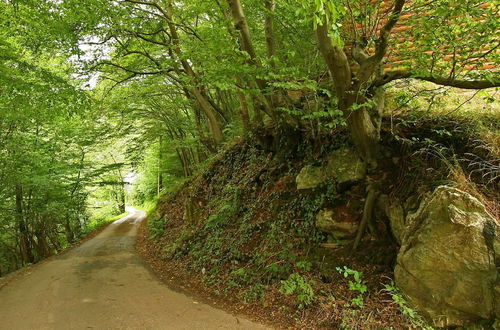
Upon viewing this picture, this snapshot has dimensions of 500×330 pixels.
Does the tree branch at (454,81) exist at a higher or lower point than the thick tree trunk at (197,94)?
lower

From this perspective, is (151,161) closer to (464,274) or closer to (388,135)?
(388,135)

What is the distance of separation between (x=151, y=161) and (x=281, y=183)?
1778 cm

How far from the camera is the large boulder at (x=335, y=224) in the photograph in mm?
5090

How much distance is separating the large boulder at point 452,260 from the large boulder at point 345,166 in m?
1.45

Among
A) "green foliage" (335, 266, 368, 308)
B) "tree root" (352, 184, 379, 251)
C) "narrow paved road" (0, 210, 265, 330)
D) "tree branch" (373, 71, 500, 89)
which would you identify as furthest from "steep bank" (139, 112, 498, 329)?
"tree branch" (373, 71, 500, 89)

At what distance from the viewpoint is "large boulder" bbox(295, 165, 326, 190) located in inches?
231

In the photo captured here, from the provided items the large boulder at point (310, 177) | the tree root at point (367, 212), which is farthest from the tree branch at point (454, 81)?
the large boulder at point (310, 177)

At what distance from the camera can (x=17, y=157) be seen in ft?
35.6

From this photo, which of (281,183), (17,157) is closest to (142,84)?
(17,157)

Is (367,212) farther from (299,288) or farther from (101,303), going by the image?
(101,303)

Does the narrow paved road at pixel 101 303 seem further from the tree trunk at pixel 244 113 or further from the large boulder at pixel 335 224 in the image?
the tree trunk at pixel 244 113

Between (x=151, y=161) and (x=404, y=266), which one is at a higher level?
(x=151, y=161)

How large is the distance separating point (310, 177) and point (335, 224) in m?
1.23

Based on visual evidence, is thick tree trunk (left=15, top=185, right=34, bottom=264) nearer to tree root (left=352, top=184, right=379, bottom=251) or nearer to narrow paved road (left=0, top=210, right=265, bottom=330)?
narrow paved road (left=0, top=210, right=265, bottom=330)
